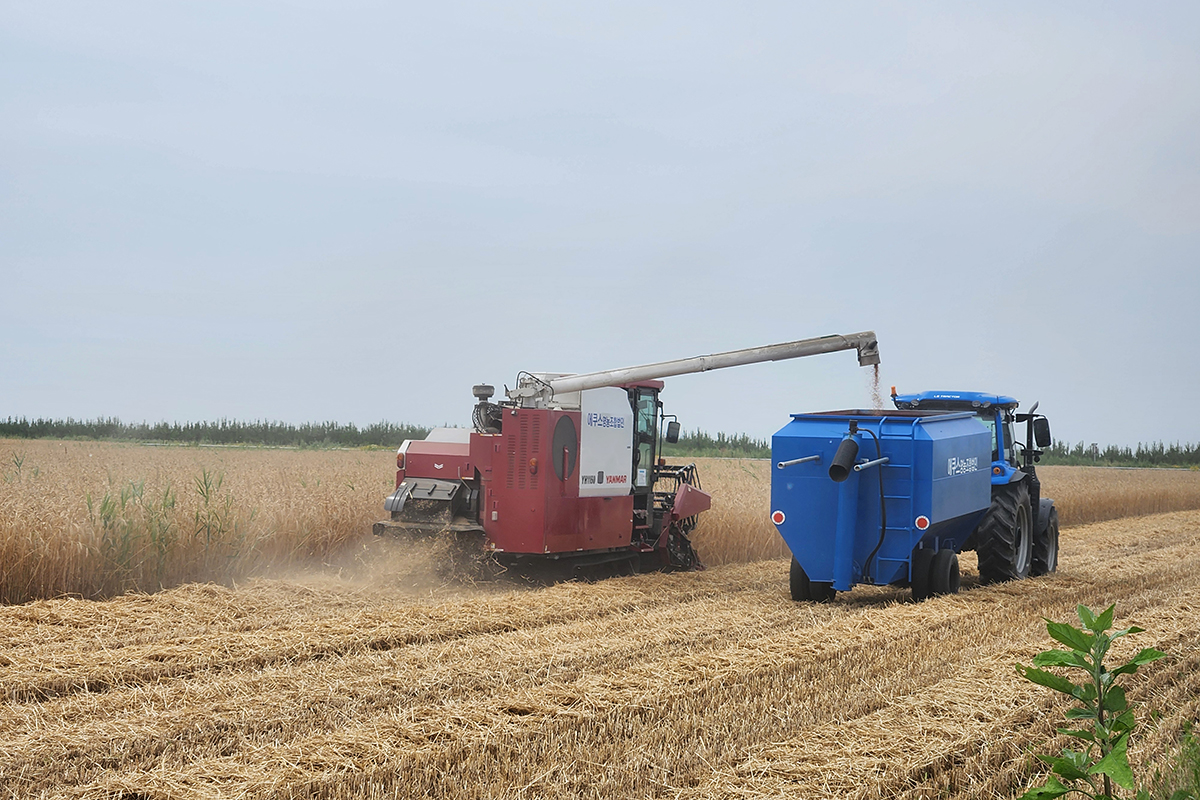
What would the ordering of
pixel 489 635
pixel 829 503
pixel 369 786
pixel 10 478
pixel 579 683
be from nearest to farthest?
1. pixel 369 786
2. pixel 579 683
3. pixel 489 635
4. pixel 829 503
5. pixel 10 478

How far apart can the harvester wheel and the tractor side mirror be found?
4338mm

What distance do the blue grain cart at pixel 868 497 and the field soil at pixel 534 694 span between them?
16.7 inches

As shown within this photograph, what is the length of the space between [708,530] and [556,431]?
400 cm

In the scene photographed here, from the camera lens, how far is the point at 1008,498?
11.5m

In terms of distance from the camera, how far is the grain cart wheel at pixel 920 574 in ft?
31.2

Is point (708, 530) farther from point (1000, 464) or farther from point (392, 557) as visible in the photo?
point (392, 557)

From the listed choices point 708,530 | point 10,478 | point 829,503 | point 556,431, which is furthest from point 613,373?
point 10,478

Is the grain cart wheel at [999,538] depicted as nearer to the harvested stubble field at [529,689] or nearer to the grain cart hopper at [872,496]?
the grain cart hopper at [872,496]

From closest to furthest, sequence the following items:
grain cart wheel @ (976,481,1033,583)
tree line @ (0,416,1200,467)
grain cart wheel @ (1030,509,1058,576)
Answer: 1. grain cart wheel @ (976,481,1033,583)
2. grain cart wheel @ (1030,509,1058,576)
3. tree line @ (0,416,1200,467)

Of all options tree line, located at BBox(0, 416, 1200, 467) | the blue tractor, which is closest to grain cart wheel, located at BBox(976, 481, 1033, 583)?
the blue tractor

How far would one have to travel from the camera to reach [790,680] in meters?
6.02

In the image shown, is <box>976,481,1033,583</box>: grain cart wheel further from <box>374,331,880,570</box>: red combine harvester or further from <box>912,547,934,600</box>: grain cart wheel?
<box>374,331,880,570</box>: red combine harvester

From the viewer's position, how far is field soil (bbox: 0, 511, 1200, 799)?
4.36m

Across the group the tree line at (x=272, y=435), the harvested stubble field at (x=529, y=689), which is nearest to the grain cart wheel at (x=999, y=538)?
the harvested stubble field at (x=529, y=689)
